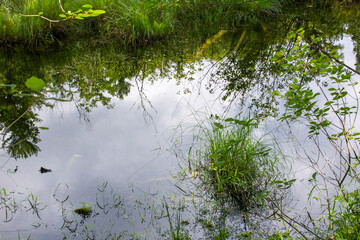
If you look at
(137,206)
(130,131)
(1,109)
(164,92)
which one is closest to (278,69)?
(164,92)

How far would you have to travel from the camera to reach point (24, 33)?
6.52 metres

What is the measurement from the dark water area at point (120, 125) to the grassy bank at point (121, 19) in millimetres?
352

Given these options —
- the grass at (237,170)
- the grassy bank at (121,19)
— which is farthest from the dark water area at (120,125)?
the grassy bank at (121,19)

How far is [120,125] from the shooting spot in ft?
12.1

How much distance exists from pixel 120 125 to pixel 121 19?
12.5 feet

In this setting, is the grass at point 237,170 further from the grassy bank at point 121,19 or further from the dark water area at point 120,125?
the grassy bank at point 121,19

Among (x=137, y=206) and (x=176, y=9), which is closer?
(x=137, y=206)

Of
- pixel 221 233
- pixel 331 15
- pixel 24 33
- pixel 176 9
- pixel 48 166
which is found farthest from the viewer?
pixel 331 15

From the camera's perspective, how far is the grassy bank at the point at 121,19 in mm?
6449

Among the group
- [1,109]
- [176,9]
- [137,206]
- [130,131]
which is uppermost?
[176,9]

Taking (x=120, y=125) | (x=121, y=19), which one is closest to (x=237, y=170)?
(x=120, y=125)

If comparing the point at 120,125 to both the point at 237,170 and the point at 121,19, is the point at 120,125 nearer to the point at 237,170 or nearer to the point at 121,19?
the point at 237,170

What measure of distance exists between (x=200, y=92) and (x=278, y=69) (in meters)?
1.35

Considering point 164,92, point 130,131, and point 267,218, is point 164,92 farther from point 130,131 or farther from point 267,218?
point 267,218
